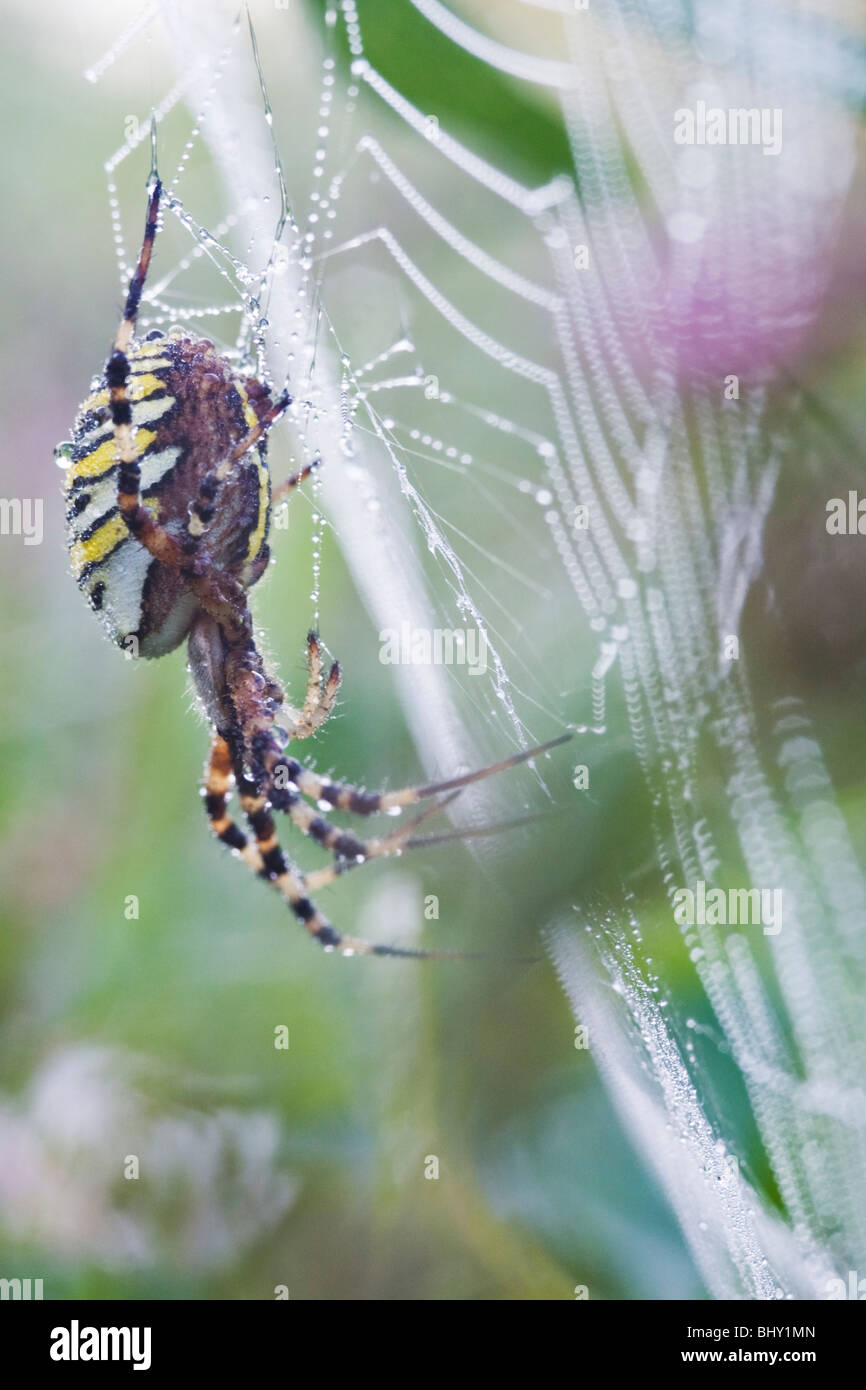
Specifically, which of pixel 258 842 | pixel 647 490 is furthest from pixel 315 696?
pixel 647 490

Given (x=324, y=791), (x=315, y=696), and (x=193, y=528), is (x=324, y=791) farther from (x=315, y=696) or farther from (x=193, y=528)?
(x=193, y=528)

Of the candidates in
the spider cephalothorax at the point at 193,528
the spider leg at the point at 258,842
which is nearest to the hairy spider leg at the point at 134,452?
the spider cephalothorax at the point at 193,528

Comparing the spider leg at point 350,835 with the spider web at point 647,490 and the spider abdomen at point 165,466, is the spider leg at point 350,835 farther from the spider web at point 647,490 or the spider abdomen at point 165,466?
the spider abdomen at point 165,466

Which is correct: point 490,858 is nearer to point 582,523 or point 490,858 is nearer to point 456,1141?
point 456,1141

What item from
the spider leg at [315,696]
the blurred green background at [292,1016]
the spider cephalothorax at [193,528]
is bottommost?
the blurred green background at [292,1016]

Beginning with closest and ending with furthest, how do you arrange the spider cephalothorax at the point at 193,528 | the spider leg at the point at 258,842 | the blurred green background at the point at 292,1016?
the spider cephalothorax at the point at 193,528 < the blurred green background at the point at 292,1016 < the spider leg at the point at 258,842

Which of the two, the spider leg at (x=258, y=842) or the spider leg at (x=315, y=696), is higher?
the spider leg at (x=315, y=696)

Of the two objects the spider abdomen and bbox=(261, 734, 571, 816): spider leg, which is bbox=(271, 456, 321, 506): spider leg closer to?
the spider abdomen

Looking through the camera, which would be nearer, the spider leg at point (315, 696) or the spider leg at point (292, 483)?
the spider leg at point (292, 483)

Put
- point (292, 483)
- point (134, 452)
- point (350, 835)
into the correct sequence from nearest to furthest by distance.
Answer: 1. point (134, 452)
2. point (292, 483)
3. point (350, 835)
